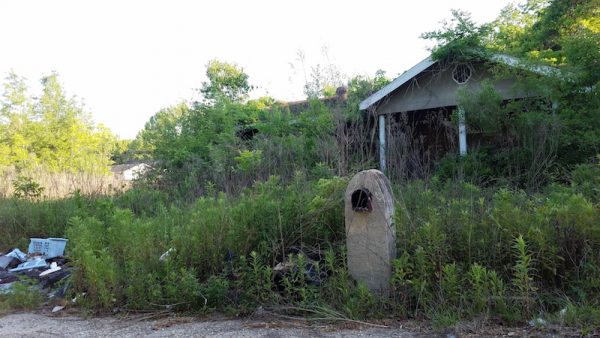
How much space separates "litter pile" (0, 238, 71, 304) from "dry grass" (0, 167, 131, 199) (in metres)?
3.54

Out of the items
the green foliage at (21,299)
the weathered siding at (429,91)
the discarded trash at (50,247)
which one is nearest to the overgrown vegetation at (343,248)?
the green foliage at (21,299)

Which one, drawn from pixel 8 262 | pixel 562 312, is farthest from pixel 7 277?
pixel 562 312

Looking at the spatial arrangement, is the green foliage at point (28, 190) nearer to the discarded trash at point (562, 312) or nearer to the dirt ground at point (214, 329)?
the dirt ground at point (214, 329)

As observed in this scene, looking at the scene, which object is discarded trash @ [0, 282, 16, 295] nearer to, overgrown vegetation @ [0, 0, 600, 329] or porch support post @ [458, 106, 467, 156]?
overgrown vegetation @ [0, 0, 600, 329]

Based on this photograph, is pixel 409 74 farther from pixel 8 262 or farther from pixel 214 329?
pixel 214 329

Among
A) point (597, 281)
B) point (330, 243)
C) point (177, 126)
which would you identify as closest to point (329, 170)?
point (330, 243)

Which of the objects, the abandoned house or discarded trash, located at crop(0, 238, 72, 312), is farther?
the abandoned house

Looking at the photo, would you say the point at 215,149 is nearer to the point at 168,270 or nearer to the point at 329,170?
the point at 329,170

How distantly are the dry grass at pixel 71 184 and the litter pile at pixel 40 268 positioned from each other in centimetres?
354

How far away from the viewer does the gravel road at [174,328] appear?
4.59 metres

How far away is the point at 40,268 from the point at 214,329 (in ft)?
15.4

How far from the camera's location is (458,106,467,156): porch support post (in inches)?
468

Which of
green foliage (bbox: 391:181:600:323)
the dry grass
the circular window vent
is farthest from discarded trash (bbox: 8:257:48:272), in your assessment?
the circular window vent

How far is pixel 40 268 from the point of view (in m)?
8.05
